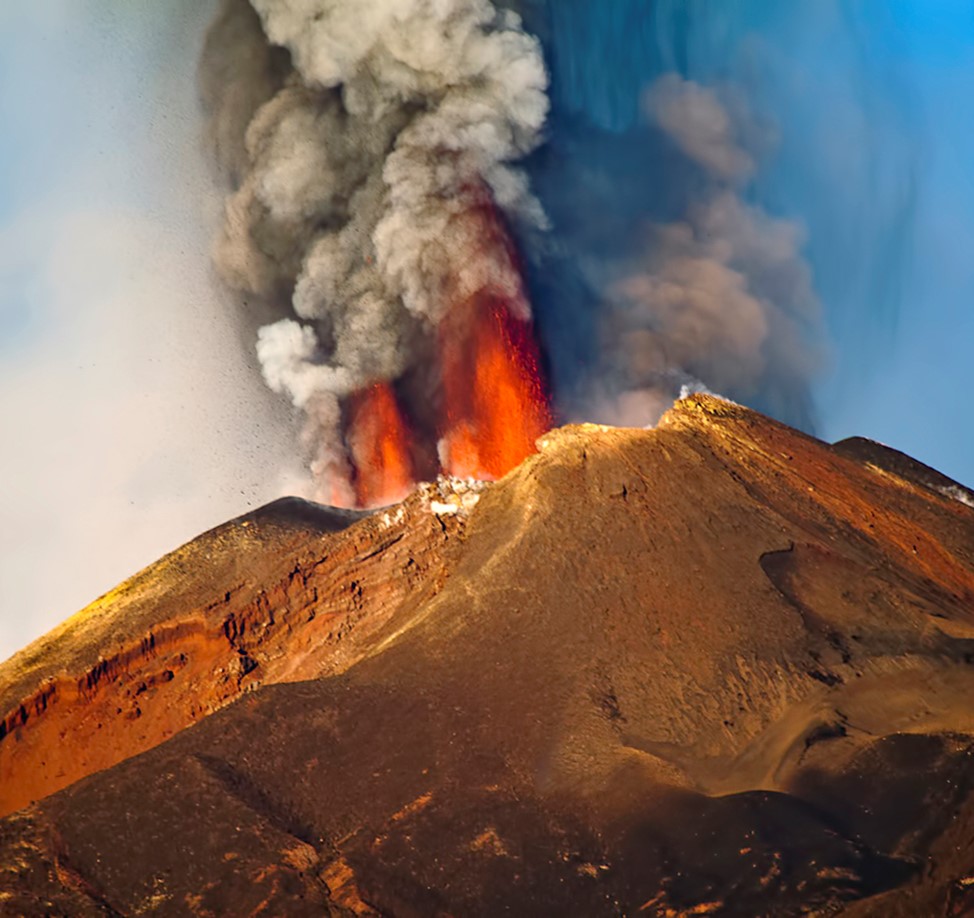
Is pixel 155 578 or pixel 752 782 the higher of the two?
pixel 155 578

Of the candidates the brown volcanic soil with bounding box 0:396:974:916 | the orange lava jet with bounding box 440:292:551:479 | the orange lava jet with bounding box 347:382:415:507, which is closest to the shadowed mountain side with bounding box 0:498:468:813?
the brown volcanic soil with bounding box 0:396:974:916

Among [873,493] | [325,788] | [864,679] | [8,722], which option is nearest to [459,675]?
[325,788]

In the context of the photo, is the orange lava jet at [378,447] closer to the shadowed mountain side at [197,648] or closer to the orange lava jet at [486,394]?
the orange lava jet at [486,394]

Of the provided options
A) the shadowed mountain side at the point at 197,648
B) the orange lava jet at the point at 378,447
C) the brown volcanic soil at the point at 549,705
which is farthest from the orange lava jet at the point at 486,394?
the shadowed mountain side at the point at 197,648

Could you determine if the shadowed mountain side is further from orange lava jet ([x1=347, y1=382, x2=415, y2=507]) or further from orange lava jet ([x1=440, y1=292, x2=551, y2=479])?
orange lava jet ([x1=347, y1=382, x2=415, y2=507])

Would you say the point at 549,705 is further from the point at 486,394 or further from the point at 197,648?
the point at 486,394

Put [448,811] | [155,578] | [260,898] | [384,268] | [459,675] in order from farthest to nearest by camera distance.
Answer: [384,268] < [155,578] < [459,675] < [448,811] < [260,898]

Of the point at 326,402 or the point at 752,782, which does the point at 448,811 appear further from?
the point at 326,402
